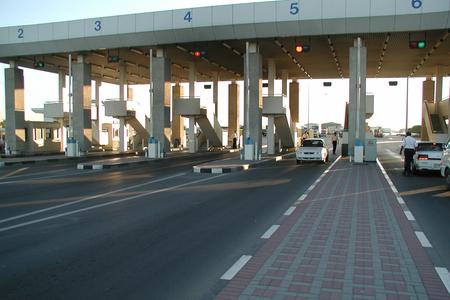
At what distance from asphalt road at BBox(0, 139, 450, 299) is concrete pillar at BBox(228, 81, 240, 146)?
34.7 metres

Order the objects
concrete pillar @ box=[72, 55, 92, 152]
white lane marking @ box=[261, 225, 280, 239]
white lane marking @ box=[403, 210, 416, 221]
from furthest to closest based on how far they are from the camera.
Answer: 1. concrete pillar @ box=[72, 55, 92, 152]
2. white lane marking @ box=[403, 210, 416, 221]
3. white lane marking @ box=[261, 225, 280, 239]

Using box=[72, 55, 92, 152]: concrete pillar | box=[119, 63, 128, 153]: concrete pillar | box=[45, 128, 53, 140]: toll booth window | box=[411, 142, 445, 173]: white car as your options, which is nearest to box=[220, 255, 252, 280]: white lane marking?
box=[411, 142, 445, 173]: white car

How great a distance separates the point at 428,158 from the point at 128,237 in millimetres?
15049

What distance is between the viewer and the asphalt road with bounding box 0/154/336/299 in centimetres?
518

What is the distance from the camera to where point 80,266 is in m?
5.88

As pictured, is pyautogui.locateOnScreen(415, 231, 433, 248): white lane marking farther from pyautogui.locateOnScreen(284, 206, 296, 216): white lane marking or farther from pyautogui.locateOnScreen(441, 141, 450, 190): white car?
pyautogui.locateOnScreen(441, 141, 450, 190): white car

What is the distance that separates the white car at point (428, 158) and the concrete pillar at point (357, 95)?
783 cm

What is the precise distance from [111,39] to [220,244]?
2643cm

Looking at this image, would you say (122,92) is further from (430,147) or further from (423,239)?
(423,239)

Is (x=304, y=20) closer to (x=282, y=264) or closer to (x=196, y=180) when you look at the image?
Result: (x=196, y=180)

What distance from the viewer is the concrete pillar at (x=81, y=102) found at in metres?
34.6

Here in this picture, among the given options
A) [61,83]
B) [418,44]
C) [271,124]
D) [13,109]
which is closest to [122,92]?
[61,83]

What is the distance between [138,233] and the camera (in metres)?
7.89

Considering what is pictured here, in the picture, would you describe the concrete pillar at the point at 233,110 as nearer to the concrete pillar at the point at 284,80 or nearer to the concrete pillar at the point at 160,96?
the concrete pillar at the point at 284,80
